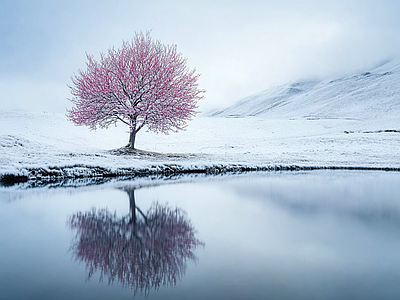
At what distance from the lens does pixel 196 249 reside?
4445 mm

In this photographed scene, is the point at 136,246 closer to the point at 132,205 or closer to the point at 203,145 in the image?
the point at 132,205

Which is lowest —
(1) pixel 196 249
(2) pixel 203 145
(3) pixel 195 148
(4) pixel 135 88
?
(1) pixel 196 249

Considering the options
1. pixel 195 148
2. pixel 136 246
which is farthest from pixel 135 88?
pixel 136 246

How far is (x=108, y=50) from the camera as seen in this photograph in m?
23.0

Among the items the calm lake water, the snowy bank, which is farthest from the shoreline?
the calm lake water

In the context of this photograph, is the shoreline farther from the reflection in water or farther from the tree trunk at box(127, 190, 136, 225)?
the reflection in water

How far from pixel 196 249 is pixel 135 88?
19.1 m

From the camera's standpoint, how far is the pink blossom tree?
21.7 metres

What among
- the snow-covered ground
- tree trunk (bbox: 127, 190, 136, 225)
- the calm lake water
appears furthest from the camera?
the snow-covered ground

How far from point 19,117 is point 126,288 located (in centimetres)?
4946

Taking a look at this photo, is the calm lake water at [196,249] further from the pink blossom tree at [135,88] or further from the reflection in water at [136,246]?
the pink blossom tree at [135,88]

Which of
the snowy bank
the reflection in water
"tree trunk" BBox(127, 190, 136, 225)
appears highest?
the snowy bank

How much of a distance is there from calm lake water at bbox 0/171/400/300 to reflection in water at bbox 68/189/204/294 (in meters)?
0.01

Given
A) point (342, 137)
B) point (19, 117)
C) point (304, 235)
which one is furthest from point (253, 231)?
point (19, 117)
